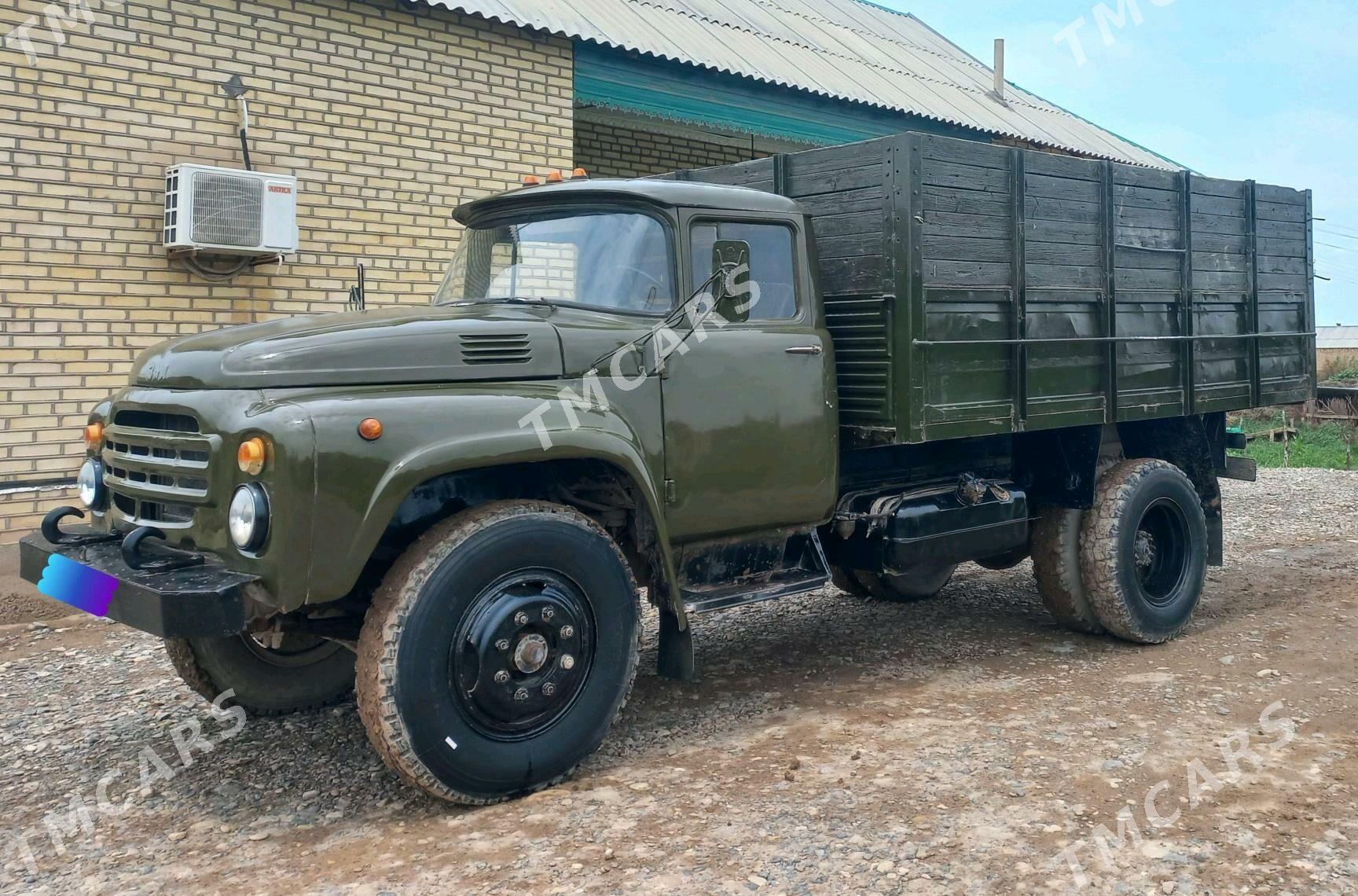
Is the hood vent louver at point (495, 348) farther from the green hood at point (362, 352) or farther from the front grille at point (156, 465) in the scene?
the front grille at point (156, 465)

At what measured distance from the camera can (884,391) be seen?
4.93 m

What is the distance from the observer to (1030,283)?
5484mm

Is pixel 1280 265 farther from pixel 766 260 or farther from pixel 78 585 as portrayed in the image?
pixel 78 585

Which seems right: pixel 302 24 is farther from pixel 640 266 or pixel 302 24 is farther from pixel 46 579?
pixel 46 579

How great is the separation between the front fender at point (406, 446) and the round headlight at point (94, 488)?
112 cm

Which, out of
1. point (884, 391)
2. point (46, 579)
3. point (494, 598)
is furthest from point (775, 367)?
point (46, 579)

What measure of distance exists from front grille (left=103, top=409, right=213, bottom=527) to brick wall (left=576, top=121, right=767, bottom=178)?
7.84 meters

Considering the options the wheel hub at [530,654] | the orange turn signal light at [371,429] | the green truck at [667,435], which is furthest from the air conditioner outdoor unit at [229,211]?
the wheel hub at [530,654]

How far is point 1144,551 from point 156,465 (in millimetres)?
4850

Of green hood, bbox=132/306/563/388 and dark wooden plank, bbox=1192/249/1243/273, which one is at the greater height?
dark wooden plank, bbox=1192/249/1243/273

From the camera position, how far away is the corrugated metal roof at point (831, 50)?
380 inches

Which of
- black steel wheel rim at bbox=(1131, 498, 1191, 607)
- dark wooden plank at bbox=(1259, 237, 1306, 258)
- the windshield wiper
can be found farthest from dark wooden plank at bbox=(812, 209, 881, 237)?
dark wooden plank at bbox=(1259, 237, 1306, 258)

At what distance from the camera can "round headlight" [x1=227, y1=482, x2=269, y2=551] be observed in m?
3.36

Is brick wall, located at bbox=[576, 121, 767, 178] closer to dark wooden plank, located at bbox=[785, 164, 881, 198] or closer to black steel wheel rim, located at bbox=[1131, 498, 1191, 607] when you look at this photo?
dark wooden plank, located at bbox=[785, 164, 881, 198]
